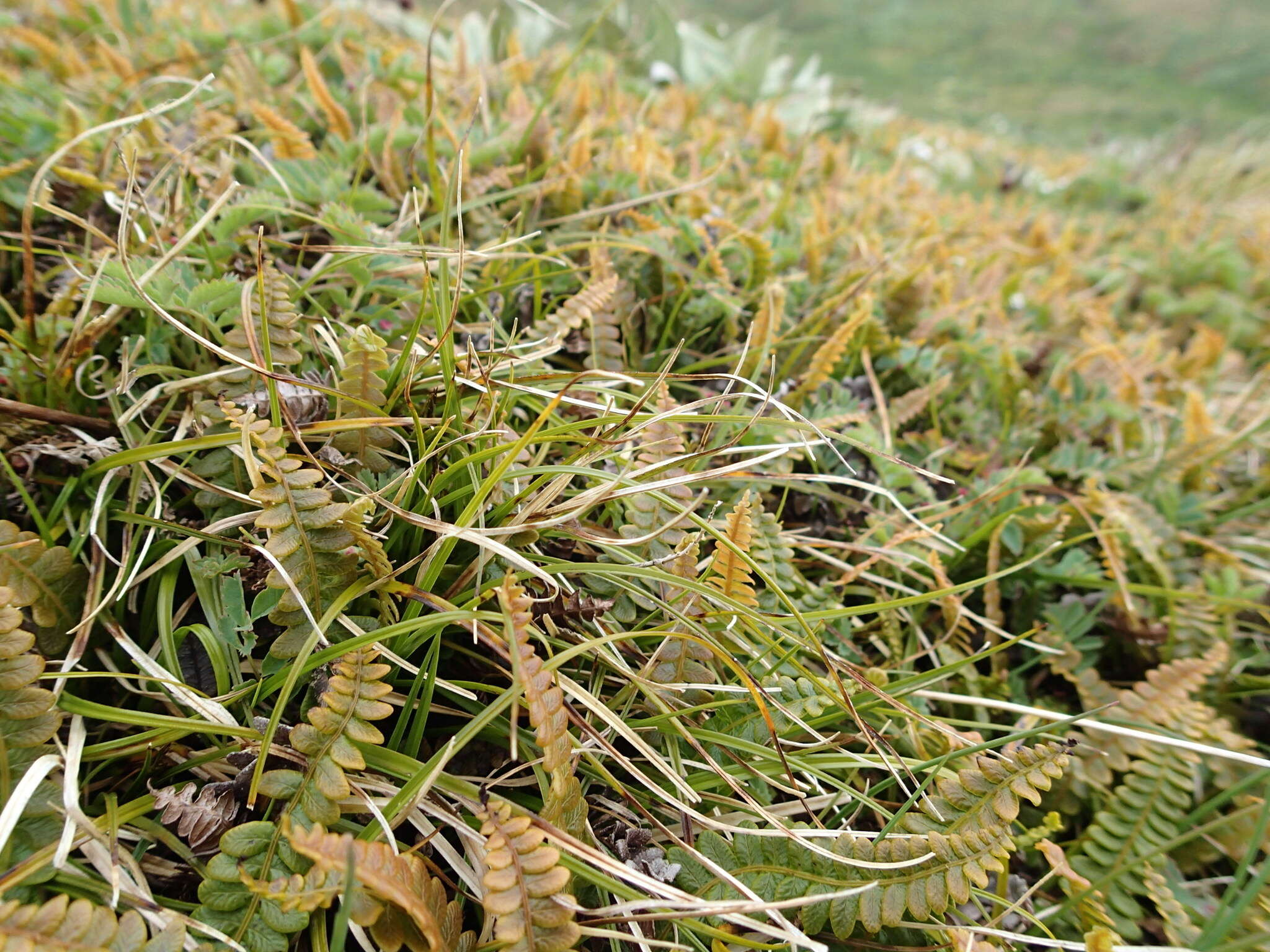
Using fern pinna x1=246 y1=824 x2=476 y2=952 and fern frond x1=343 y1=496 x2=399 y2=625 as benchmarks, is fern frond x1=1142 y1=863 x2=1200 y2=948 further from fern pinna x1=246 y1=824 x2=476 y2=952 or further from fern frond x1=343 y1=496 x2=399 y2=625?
fern frond x1=343 y1=496 x2=399 y2=625

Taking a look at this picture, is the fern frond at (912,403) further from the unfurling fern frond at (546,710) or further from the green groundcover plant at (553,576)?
the unfurling fern frond at (546,710)

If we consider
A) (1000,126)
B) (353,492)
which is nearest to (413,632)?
(353,492)

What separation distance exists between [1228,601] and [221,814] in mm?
1862

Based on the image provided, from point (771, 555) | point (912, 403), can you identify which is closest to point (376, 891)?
point (771, 555)

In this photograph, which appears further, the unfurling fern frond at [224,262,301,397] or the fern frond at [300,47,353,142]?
the fern frond at [300,47,353,142]

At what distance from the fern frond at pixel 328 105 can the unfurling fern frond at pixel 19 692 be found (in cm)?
153

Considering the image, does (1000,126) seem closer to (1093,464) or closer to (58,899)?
(1093,464)

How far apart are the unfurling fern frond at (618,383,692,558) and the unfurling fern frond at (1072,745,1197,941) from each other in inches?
34.4

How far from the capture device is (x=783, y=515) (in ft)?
5.20

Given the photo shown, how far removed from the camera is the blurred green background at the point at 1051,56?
11.6 metres

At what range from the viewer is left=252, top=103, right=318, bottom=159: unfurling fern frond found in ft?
5.70

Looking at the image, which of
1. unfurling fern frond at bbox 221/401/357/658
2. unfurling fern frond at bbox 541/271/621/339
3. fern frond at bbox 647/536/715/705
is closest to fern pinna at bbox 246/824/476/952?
unfurling fern frond at bbox 221/401/357/658


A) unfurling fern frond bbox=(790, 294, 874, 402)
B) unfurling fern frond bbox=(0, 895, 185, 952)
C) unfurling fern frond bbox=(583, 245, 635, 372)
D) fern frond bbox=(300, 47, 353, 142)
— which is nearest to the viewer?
unfurling fern frond bbox=(0, 895, 185, 952)

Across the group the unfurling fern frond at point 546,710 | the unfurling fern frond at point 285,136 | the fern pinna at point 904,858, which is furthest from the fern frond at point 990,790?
the unfurling fern frond at point 285,136
